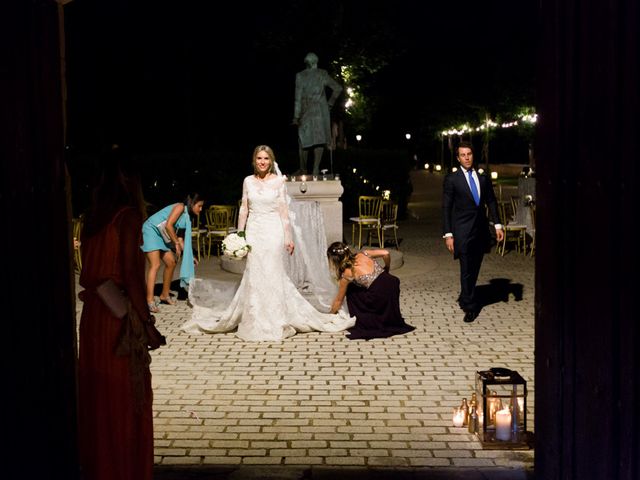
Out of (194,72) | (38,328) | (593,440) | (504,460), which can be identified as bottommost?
(504,460)

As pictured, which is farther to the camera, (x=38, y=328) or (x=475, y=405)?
(x=475, y=405)

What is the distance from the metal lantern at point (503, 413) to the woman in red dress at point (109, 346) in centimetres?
233

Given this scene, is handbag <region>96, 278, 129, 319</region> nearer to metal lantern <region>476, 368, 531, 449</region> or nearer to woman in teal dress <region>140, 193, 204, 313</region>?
metal lantern <region>476, 368, 531, 449</region>

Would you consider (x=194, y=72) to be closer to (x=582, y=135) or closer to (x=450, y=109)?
(x=582, y=135)

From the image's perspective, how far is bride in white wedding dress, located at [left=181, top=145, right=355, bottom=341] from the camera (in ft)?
29.9

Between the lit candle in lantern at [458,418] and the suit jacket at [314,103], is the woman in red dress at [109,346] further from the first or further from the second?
the suit jacket at [314,103]

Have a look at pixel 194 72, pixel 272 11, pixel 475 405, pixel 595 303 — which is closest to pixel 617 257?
pixel 595 303

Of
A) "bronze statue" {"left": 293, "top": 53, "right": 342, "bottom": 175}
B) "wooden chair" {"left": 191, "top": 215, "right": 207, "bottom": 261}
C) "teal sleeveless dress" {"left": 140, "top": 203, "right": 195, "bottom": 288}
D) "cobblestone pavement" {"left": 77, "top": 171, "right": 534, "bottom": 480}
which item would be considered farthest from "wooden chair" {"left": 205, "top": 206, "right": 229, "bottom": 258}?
"cobblestone pavement" {"left": 77, "top": 171, "right": 534, "bottom": 480}

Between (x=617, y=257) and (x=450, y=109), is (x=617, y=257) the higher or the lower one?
the lower one

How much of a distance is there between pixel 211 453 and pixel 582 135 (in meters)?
3.19

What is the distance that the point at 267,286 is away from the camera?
9.19 metres

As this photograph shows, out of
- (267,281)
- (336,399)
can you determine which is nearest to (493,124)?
(267,281)

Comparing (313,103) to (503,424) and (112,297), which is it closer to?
(503,424)

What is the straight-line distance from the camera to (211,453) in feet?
18.1
